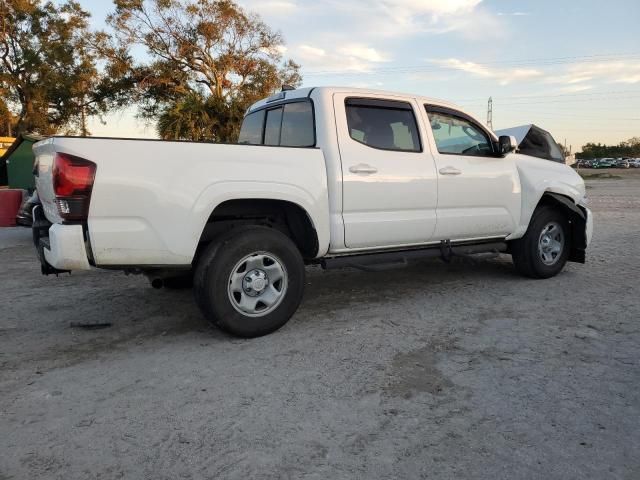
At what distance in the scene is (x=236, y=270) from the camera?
401 cm

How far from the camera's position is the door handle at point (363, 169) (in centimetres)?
450

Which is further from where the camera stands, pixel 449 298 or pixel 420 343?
pixel 449 298

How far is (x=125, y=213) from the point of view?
11.8ft

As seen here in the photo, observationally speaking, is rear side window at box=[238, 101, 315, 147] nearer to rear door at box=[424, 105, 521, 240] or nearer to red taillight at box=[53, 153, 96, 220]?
rear door at box=[424, 105, 521, 240]

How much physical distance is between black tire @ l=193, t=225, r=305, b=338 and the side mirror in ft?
8.45

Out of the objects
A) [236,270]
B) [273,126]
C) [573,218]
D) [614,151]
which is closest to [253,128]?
[273,126]

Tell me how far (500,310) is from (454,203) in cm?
111

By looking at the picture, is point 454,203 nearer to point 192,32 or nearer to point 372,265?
point 372,265

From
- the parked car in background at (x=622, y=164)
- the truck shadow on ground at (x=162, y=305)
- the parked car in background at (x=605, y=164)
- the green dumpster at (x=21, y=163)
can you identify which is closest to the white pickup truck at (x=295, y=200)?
the truck shadow on ground at (x=162, y=305)

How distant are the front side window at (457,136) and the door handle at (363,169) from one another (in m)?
0.94

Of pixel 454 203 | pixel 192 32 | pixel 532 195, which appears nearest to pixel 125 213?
pixel 454 203

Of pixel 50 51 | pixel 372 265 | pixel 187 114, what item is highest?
pixel 50 51

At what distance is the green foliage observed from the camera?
346 feet

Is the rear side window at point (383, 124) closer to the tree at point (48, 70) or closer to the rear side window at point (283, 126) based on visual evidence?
the rear side window at point (283, 126)
